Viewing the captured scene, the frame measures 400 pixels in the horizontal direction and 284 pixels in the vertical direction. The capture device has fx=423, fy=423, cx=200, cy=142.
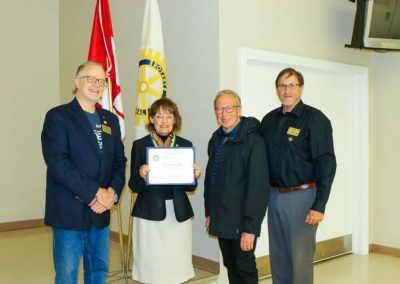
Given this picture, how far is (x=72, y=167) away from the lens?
2.21 meters

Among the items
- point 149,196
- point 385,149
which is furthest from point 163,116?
point 385,149

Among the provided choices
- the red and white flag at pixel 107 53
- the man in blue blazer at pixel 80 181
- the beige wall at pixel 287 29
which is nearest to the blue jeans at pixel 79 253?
the man in blue blazer at pixel 80 181

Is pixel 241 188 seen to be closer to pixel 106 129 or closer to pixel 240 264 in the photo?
pixel 240 264

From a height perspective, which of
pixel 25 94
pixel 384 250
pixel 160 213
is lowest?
pixel 384 250

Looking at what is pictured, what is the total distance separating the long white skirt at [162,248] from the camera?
2.72 m

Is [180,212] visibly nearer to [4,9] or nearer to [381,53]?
[381,53]

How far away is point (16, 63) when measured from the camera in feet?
18.7

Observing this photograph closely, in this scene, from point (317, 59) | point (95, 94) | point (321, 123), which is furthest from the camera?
point (317, 59)

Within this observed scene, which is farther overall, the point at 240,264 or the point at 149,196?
the point at 149,196

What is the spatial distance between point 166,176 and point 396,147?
304 centimetres

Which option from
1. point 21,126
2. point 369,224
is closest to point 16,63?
point 21,126

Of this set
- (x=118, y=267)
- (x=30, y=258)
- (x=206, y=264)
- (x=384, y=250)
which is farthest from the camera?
(x=384, y=250)

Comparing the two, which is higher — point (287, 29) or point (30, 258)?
point (287, 29)

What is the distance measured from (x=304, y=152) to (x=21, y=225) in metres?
4.48
